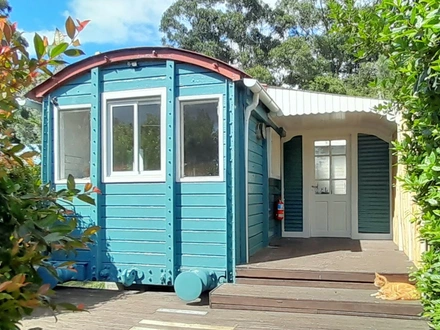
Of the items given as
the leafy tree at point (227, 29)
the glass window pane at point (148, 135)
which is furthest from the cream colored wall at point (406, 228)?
the leafy tree at point (227, 29)

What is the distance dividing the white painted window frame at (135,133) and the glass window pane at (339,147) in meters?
3.89

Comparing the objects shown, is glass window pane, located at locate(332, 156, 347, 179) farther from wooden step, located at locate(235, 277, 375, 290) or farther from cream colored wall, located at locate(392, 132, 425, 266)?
wooden step, located at locate(235, 277, 375, 290)

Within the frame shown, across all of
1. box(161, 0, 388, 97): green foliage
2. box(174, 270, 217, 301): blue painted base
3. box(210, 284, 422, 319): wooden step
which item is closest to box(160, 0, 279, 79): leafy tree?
box(161, 0, 388, 97): green foliage

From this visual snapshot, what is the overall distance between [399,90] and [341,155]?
4.87 m

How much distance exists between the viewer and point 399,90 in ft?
10.1

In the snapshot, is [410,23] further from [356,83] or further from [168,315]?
[356,83]

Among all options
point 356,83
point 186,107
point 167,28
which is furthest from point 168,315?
point 167,28

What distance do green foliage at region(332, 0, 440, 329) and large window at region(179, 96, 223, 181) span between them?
88.7 inches

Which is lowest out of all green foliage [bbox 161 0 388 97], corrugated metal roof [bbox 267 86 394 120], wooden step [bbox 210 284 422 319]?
wooden step [bbox 210 284 422 319]

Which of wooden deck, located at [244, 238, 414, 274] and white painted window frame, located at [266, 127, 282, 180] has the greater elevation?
white painted window frame, located at [266, 127, 282, 180]

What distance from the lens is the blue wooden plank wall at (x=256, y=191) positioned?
573 centimetres

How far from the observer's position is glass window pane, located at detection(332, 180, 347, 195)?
782 cm

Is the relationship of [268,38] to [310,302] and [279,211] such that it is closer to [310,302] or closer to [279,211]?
[279,211]

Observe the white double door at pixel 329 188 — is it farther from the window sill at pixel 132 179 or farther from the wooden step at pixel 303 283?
the window sill at pixel 132 179
